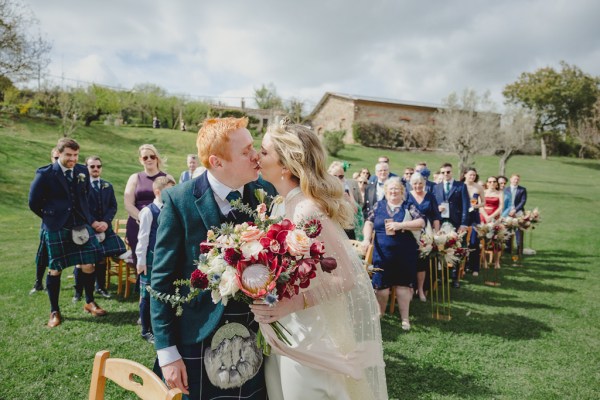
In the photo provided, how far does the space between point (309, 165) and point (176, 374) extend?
1424mm

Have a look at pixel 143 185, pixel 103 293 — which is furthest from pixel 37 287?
pixel 143 185

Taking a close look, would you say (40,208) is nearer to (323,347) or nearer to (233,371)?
(233,371)

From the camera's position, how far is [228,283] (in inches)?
75.2

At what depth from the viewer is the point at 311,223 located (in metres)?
2.00

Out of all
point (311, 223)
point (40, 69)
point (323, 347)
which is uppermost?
point (40, 69)

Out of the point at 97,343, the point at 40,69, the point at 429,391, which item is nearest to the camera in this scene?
the point at 429,391

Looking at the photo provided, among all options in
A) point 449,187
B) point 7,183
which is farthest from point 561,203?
point 7,183

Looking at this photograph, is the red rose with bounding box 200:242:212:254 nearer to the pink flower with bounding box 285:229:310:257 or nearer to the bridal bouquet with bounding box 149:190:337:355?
the bridal bouquet with bounding box 149:190:337:355

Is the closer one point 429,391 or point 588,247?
point 429,391

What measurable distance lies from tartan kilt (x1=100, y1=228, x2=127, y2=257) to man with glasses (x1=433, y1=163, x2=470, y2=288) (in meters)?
6.62

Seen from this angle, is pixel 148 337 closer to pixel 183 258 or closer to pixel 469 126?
pixel 183 258

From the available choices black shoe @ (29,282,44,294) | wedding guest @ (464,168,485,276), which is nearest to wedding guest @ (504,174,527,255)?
wedding guest @ (464,168,485,276)

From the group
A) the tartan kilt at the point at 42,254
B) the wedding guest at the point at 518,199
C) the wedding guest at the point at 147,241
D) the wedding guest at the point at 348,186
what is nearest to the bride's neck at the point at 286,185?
the wedding guest at the point at 147,241

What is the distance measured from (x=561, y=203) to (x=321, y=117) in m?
29.7
